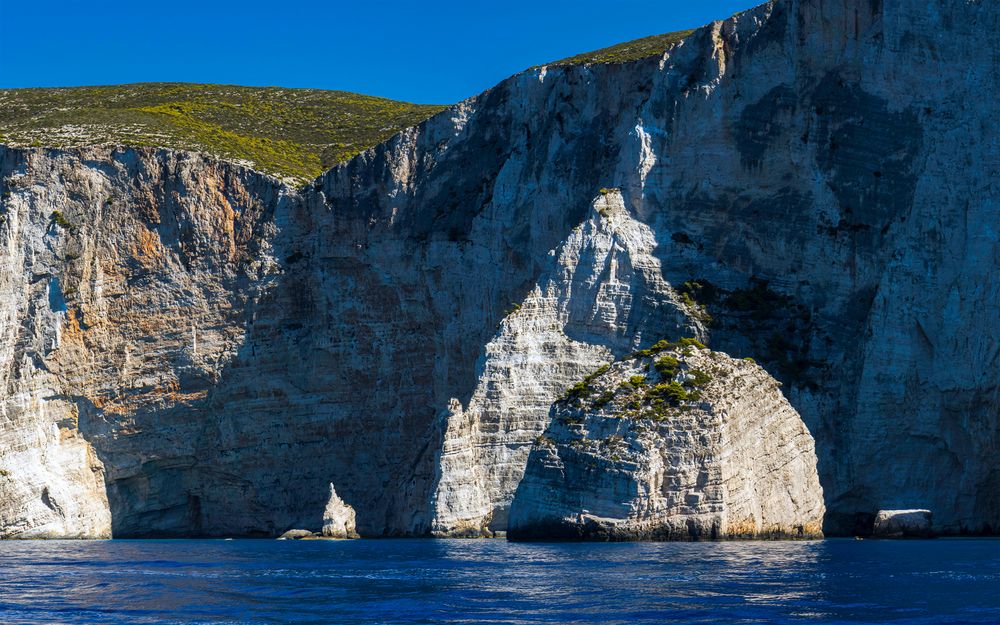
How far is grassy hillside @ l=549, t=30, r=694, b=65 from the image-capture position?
73.8 meters

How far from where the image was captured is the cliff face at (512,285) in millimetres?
61375

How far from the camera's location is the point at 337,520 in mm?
71938

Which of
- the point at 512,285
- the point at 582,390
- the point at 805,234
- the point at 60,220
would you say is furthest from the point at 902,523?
the point at 60,220

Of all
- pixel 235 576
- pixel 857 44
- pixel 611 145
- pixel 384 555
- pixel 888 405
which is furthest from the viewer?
pixel 611 145

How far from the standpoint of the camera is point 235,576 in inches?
1699

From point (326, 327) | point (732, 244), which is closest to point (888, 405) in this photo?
point (732, 244)

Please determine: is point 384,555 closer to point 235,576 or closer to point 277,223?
point 235,576

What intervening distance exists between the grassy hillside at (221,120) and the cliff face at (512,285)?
3471 millimetres

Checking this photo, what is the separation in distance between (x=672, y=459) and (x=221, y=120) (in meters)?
48.8

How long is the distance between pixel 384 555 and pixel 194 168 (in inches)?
1229

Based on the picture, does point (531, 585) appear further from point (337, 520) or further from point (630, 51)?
point (630, 51)

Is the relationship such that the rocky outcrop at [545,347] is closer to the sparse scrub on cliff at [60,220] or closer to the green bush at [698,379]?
the green bush at [698,379]

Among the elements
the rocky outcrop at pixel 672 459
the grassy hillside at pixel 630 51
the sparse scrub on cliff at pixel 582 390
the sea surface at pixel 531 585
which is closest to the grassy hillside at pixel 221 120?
the grassy hillside at pixel 630 51

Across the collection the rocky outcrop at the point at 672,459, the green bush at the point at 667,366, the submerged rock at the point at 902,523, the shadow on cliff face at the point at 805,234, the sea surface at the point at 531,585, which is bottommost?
the sea surface at the point at 531,585
